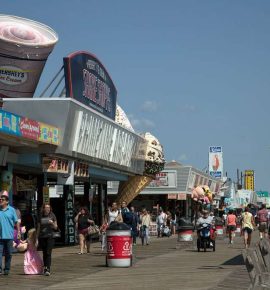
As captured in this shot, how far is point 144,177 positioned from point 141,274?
22125 millimetres

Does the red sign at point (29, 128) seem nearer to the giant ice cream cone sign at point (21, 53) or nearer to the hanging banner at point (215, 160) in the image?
the giant ice cream cone sign at point (21, 53)

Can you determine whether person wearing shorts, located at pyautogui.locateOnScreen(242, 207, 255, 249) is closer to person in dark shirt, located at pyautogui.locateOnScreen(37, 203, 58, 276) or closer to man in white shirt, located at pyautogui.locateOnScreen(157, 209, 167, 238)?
person in dark shirt, located at pyautogui.locateOnScreen(37, 203, 58, 276)

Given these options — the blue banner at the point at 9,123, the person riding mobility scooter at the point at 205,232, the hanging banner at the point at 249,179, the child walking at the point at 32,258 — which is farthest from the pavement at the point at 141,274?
the hanging banner at the point at 249,179

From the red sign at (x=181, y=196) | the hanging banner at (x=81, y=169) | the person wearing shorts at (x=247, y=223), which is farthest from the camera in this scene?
the red sign at (x=181, y=196)

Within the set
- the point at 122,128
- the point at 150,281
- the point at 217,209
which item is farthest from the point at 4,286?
the point at 217,209

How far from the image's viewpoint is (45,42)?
1002 inches

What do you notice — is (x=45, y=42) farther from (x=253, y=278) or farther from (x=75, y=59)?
(x=253, y=278)

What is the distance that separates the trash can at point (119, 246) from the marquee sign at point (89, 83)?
862 centimetres

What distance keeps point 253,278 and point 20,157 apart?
1511 cm

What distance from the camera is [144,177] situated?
3759cm

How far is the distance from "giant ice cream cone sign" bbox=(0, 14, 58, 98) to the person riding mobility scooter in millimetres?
7982

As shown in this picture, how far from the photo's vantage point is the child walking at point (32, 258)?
49.9 ft

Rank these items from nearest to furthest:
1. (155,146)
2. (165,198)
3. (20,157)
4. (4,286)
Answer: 1. (4,286)
2. (20,157)
3. (155,146)
4. (165,198)

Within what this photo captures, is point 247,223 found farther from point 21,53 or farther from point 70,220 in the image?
point 21,53
